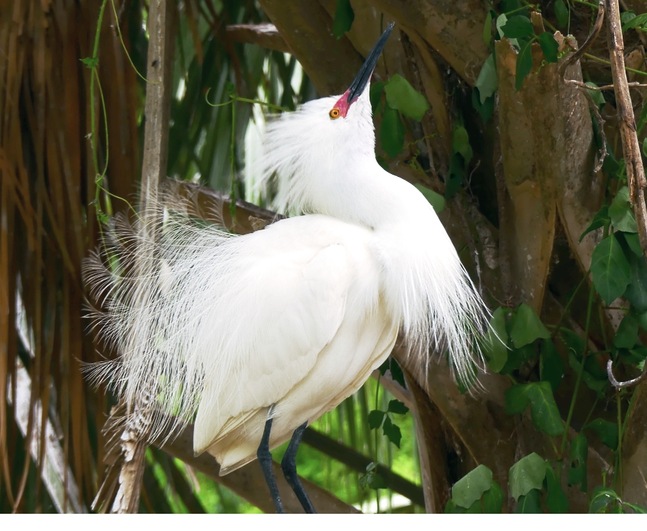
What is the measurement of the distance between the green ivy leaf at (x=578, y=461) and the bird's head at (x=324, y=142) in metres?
0.43

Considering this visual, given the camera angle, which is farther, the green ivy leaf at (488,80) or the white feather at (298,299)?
the green ivy leaf at (488,80)

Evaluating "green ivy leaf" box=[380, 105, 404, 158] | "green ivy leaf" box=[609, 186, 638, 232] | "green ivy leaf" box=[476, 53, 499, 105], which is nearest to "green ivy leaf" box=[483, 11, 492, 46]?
"green ivy leaf" box=[476, 53, 499, 105]

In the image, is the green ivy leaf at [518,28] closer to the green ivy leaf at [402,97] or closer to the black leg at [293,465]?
the green ivy leaf at [402,97]

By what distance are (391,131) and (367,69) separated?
0.20m

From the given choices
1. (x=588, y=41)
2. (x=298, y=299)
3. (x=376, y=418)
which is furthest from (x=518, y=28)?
(x=376, y=418)

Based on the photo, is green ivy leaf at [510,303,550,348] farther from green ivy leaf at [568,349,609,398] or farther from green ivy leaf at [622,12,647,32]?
green ivy leaf at [622,12,647,32]

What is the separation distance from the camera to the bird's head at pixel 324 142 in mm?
1055

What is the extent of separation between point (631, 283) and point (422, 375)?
0.33 m

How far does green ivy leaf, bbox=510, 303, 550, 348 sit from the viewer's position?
Result: 46.1 inches

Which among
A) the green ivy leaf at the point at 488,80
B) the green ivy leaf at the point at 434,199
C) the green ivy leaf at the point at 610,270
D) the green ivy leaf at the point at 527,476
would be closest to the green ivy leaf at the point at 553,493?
the green ivy leaf at the point at 527,476

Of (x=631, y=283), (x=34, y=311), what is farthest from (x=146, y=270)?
(x=631, y=283)

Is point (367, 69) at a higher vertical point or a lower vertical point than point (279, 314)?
higher

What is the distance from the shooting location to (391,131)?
1.21 m

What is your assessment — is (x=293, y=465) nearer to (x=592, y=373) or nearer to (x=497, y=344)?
(x=497, y=344)
